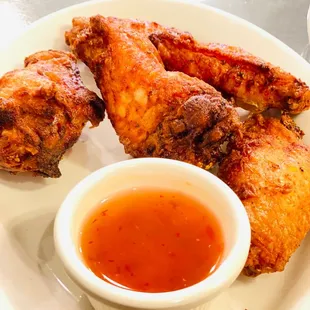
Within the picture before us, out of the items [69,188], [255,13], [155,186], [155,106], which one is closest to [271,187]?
[155,186]

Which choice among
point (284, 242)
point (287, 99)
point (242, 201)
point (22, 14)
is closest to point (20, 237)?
point (242, 201)

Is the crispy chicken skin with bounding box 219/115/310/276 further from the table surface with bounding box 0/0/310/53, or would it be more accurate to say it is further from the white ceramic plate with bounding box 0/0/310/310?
the table surface with bounding box 0/0/310/53

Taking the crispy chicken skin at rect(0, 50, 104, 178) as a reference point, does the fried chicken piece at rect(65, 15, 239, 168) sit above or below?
above

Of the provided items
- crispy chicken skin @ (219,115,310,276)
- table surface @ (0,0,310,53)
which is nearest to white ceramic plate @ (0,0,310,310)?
crispy chicken skin @ (219,115,310,276)

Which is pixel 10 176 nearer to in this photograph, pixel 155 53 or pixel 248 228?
pixel 155 53

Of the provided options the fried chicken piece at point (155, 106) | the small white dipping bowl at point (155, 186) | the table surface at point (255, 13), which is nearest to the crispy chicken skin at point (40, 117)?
the fried chicken piece at point (155, 106)

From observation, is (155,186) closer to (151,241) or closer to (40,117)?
(151,241)
